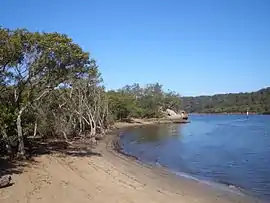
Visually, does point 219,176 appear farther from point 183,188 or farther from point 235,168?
point 183,188

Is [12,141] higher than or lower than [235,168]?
higher

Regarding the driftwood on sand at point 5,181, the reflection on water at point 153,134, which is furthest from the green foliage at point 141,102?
the driftwood on sand at point 5,181

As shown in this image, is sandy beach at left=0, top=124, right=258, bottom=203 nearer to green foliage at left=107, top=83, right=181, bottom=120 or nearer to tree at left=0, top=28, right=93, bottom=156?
tree at left=0, top=28, right=93, bottom=156

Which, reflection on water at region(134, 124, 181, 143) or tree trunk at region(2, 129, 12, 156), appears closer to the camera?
tree trunk at region(2, 129, 12, 156)

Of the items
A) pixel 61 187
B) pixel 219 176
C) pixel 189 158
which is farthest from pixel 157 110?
pixel 61 187

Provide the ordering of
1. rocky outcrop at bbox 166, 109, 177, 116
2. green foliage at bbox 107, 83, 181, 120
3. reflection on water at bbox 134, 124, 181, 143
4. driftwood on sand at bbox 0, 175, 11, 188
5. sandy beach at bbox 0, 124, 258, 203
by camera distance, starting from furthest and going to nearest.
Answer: rocky outcrop at bbox 166, 109, 177, 116, green foliage at bbox 107, 83, 181, 120, reflection on water at bbox 134, 124, 181, 143, driftwood on sand at bbox 0, 175, 11, 188, sandy beach at bbox 0, 124, 258, 203

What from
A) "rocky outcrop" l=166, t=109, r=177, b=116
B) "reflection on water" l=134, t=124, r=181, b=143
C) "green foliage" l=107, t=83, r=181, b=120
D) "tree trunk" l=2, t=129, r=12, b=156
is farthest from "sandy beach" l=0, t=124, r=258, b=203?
"rocky outcrop" l=166, t=109, r=177, b=116

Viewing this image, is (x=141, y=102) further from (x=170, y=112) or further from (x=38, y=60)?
(x=38, y=60)

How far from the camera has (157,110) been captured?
13775 cm

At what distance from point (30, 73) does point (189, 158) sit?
61.1ft

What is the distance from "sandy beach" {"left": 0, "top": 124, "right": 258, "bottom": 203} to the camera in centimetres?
1552

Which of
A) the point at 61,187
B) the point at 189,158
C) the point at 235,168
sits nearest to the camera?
the point at 61,187

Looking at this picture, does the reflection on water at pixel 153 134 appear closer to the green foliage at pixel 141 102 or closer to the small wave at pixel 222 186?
the green foliage at pixel 141 102

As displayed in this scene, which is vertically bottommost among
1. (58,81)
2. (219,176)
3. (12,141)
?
(219,176)
